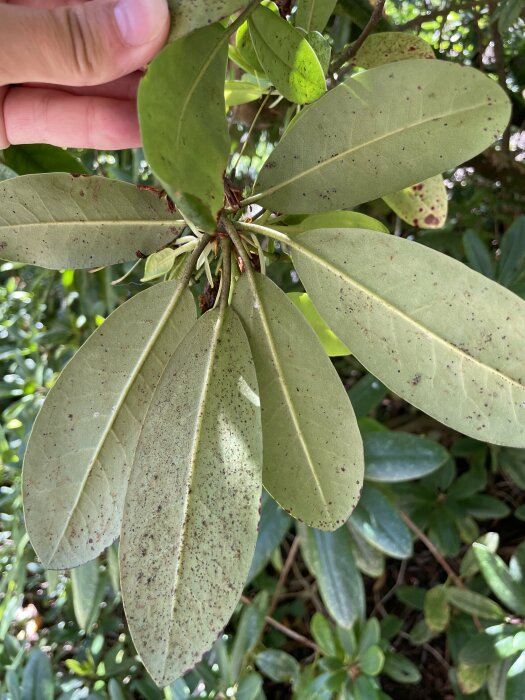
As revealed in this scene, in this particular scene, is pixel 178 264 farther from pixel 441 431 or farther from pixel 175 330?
pixel 441 431

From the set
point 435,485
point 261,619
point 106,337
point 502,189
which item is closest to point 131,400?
point 106,337

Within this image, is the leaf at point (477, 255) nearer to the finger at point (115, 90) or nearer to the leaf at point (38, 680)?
the finger at point (115, 90)

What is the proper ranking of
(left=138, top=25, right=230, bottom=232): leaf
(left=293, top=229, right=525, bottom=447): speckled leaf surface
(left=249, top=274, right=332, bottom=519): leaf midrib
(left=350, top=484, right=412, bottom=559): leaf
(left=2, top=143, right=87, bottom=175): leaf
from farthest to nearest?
1. (left=350, top=484, right=412, bottom=559): leaf
2. (left=2, top=143, right=87, bottom=175): leaf
3. (left=249, top=274, right=332, bottom=519): leaf midrib
4. (left=293, top=229, right=525, bottom=447): speckled leaf surface
5. (left=138, top=25, right=230, bottom=232): leaf

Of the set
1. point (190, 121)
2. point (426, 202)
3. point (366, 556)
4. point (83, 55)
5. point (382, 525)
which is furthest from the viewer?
point (366, 556)

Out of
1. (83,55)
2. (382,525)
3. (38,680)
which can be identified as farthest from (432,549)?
(83,55)

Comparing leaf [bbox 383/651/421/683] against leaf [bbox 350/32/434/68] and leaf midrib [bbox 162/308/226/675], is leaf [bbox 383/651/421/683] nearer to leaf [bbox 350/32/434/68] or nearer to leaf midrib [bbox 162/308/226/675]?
leaf midrib [bbox 162/308/226/675]

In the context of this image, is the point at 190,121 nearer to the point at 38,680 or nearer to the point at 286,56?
the point at 286,56

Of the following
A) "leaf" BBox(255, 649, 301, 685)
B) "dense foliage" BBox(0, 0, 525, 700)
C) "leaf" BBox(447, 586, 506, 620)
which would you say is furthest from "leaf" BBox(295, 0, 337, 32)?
"leaf" BBox(255, 649, 301, 685)
